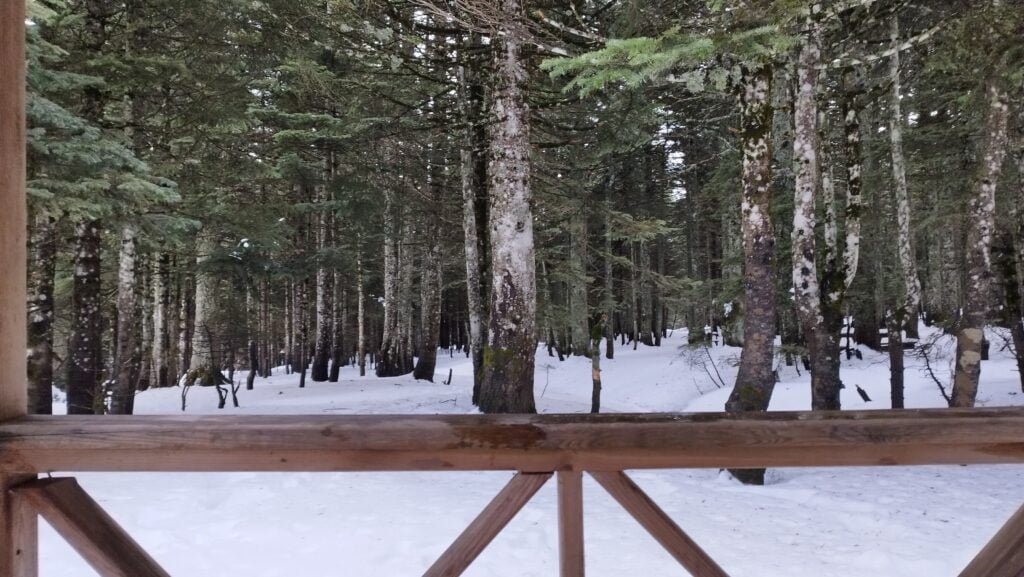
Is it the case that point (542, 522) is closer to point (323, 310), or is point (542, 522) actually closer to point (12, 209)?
point (12, 209)

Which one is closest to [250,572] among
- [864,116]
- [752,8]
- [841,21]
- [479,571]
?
[479,571]

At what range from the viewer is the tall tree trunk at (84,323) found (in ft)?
28.8

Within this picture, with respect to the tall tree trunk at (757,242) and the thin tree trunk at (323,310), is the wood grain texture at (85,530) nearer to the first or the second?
the tall tree trunk at (757,242)

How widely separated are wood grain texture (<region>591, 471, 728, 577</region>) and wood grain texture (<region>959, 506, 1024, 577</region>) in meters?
0.85

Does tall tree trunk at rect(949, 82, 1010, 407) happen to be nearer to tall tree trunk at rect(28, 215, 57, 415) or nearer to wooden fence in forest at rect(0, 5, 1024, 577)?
wooden fence in forest at rect(0, 5, 1024, 577)

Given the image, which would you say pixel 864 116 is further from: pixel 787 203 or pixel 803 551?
pixel 803 551

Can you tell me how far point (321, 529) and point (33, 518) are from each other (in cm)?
329

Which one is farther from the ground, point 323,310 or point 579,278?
point 579,278

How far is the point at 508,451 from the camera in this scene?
1899mm

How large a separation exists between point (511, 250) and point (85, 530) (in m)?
6.94

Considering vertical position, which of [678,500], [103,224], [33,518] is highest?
[103,224]

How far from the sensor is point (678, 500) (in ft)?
20.9

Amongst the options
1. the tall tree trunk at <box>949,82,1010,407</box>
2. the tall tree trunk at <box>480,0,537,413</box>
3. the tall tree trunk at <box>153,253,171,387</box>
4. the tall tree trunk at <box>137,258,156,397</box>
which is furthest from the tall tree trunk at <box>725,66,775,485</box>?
the tall tree trunk at <box>137,258,156,397</box>

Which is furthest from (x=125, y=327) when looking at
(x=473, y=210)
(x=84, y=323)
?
(x=473, y=210)
